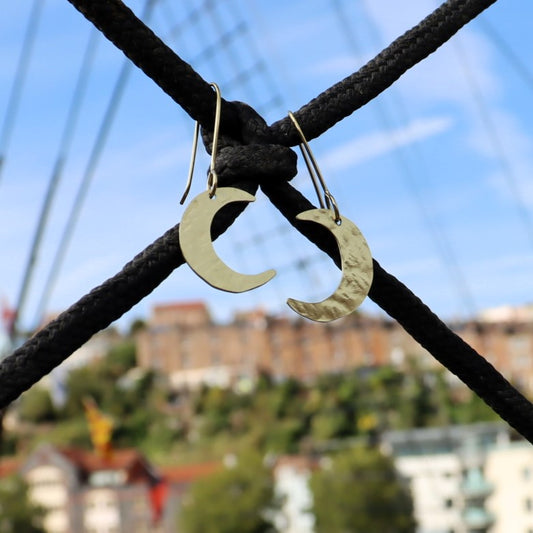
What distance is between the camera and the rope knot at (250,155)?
385 mm

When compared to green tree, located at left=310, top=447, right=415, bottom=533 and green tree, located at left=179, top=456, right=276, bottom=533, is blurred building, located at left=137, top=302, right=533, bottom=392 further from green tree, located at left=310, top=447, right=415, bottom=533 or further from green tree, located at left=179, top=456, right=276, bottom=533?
green tree, located at left=310, top=447, right=415, bottom=533

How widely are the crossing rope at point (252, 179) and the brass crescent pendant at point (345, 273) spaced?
0.01 metres

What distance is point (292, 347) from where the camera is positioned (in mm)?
23562

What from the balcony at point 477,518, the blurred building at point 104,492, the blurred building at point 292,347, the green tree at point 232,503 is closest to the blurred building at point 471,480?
the balcony at point 477,518

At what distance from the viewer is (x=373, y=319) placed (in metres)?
23.6

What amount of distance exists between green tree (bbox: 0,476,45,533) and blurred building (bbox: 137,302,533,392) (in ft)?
22.1

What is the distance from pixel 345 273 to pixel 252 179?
0.05 meters

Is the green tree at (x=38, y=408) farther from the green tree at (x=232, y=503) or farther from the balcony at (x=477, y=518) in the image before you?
the balcony at (x=477, y=518)

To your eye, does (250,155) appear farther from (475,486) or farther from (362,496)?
(475,486)

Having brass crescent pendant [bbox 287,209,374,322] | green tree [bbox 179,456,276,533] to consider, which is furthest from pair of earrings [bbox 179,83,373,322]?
green tree [bbox 179,456,276,533]

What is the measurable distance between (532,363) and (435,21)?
912 inches

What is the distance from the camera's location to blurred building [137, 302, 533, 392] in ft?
74.9

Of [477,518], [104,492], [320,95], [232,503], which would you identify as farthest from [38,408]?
[320,95]

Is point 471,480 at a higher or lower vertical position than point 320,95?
higher
